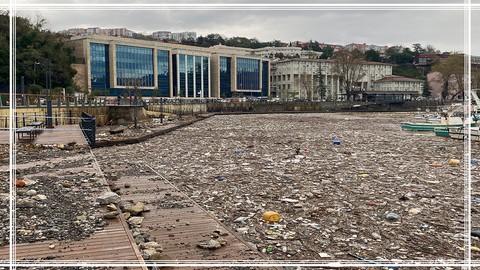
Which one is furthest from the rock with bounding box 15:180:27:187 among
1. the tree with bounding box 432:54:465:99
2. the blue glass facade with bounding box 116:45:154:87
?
the blue glass facade with bounding box 116:45:154:87

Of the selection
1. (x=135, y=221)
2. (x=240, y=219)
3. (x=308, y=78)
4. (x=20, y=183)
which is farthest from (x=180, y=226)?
(x=308, y=78)

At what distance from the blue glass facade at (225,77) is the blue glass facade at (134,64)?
16182 millimetres

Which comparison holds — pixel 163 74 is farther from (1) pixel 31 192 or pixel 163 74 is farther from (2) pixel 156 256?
(2) pixel 156 256

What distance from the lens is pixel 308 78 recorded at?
71.9 metres

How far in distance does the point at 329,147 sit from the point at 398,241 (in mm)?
10189

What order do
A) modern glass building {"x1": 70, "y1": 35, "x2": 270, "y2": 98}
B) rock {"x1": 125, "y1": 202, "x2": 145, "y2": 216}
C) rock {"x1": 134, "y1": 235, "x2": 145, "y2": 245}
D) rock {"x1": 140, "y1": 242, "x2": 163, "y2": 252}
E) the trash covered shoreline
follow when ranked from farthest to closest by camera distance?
1. modern glass building {"x1": 70, "y1": 35, "x2": 270, "y2": 98}
2. rock {"x1": 125, "y1": 202, "x2": 145, "y2": 216}
3. the trash covered shoreline
4. rock {"x1": 134, "y1": 235, "x2": 145, "y2": 245}
5. rock {"x1": 140, "y1": 242, "x2": 163, "y2": 252}

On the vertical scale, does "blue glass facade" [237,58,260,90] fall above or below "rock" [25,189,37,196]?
above

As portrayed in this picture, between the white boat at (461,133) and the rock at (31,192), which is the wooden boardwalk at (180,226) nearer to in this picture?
the rock at (31,192)

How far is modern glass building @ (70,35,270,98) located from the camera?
5494 cm

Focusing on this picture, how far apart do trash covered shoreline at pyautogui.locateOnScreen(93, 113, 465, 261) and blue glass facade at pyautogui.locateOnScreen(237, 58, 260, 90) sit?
67007 mm

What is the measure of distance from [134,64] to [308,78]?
29.7 metres

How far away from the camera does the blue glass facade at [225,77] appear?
74.8 m

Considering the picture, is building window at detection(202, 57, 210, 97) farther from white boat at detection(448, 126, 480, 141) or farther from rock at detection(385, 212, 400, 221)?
rock at detection(385, 212, 400, 221)

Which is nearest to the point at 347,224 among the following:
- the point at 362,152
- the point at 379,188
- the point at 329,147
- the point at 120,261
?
the point at 379,188
